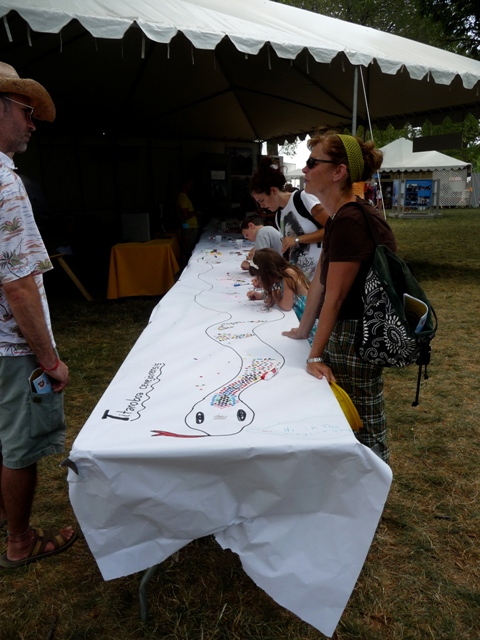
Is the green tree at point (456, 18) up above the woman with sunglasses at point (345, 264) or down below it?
above

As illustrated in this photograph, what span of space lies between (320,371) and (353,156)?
0.68 meters

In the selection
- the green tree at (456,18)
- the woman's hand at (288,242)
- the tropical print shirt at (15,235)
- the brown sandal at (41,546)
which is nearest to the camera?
the tropical print shirt at (15,235)

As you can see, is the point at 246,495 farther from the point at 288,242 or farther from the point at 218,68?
the point at 218,68

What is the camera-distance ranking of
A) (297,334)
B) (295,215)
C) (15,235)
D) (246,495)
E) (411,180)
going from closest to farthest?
(246,495), (15,235), (297,334), (295,215), (411,180)

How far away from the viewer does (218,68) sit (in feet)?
24.0

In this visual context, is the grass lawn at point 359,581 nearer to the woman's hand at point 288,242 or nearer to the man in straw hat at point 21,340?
the man in straw hat at point 21,340

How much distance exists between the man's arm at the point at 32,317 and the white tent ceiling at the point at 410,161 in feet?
64.8

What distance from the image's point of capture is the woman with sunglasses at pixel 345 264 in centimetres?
138

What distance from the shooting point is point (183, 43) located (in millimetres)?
6062

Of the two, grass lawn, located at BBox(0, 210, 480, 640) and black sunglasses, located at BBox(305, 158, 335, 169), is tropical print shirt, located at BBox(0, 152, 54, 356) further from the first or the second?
grass lawn, located at BBox(0, 210, 480, 640)

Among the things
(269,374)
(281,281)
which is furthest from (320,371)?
(281,281)

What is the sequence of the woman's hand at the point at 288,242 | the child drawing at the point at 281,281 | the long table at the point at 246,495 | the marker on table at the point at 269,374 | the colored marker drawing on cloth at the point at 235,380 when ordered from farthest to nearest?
the woman's hand at the point at 288,242, the child drawing at the point at 281,281, the marker on table at the point at 269,374, the colored marker drawing on cloth at the point at 235,380, the long table at the point at 246,495

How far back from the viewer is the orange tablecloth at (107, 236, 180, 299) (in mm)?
5336

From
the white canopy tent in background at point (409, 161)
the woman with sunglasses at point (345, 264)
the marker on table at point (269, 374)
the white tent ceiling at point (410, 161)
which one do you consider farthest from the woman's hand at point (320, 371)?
the white tent ceiling at point (410, 161)
